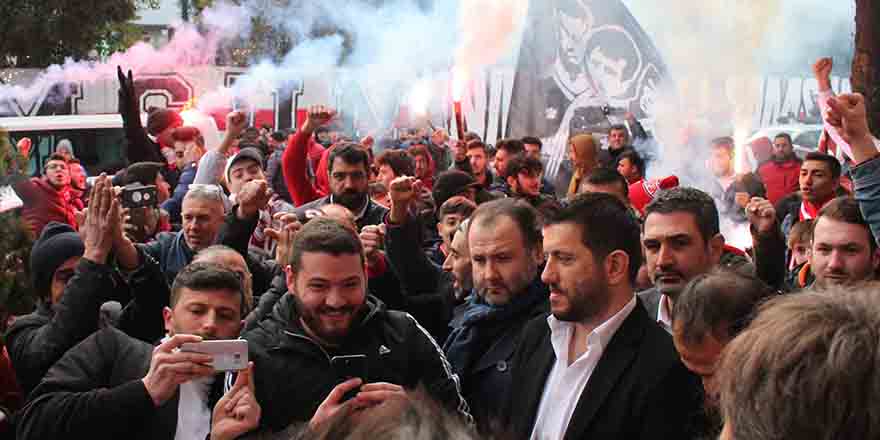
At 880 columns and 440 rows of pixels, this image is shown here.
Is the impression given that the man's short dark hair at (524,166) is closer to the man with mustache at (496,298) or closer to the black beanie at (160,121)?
the man with mustache at (496,298)

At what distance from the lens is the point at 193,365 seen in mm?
3234

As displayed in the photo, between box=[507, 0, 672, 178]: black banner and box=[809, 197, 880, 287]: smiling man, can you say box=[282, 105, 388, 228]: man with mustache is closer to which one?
box=[809, 197, 880, 287]: smiling man

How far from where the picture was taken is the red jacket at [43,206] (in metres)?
8.17

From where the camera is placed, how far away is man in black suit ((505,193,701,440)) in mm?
3203

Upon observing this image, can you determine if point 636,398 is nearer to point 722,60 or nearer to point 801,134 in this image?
point 801,134

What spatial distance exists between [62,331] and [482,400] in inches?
62.8

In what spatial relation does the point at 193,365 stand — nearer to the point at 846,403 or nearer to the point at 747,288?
the point at 747,288

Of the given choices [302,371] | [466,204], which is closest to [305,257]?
[302,371]

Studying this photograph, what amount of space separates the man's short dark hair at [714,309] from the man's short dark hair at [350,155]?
411cm

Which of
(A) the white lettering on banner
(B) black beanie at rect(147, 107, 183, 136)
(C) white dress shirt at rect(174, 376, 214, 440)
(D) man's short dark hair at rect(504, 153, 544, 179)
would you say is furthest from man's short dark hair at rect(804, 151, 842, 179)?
A: (A) the white lettering on banner

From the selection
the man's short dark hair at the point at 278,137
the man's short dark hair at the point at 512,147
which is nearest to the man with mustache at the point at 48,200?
the man's short dark hair at the point at 512,147

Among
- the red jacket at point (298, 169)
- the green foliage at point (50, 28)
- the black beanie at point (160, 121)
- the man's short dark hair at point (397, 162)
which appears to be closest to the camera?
the red jacket at point (298, 169)

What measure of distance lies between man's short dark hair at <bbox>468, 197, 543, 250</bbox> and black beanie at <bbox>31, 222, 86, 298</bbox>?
1.68 meters

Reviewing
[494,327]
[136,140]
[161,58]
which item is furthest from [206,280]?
[161,58]
